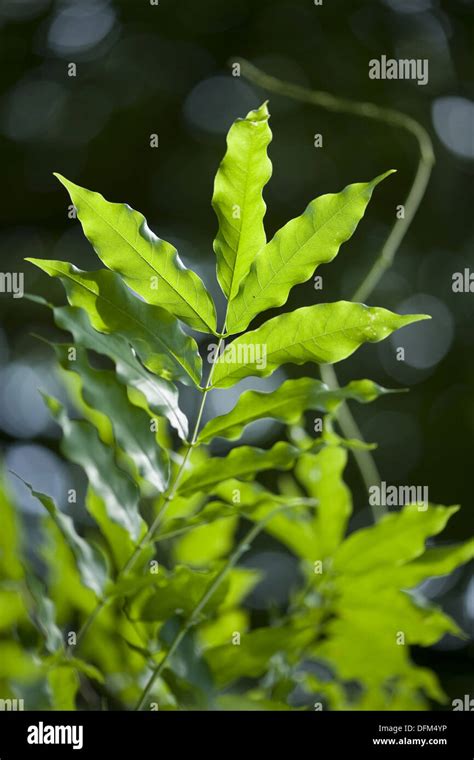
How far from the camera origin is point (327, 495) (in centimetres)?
82

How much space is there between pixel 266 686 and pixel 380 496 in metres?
0.30

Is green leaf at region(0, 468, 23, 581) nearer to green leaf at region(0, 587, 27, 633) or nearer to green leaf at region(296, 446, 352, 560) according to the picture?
green leaf at region(0, 587, 27, 633)

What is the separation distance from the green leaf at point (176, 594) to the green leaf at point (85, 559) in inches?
1.4

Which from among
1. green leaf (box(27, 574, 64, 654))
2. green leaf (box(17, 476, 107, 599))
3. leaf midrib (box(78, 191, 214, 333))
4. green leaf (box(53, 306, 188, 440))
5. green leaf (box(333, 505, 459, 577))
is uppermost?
leaf midrib (box(78, 191, 214, 333))

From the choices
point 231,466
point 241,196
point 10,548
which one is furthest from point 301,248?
point 10,548

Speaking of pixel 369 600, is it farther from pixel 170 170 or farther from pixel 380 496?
pixel 170 170

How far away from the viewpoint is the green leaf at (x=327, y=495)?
0.81 metres

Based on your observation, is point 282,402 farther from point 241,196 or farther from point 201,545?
point 201,545

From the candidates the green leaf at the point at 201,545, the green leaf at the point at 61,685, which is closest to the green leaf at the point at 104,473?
the green leaf at the point at 61,685

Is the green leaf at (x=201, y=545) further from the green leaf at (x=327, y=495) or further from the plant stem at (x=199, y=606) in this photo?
the plant stem at (x=199, y=606)

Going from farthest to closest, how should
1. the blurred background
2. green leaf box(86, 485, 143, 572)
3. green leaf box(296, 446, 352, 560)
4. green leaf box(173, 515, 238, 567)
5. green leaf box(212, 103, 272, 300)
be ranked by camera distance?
the blurred background, green leaf box(173, 515, 238, 567), green leaf box(296, 446, 352, 560), green leaf box(86, 485, 143, 572), green leaf box(212, 103, 272, 300)

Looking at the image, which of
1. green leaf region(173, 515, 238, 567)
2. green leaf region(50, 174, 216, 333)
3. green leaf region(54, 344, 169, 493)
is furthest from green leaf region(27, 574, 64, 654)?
green leaf region(173, 515, 238, 567)

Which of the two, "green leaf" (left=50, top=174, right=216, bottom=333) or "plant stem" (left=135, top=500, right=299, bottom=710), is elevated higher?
"green leaf" (left=50, top=174, right=216, bottom=333)

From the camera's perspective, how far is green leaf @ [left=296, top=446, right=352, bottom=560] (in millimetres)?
807
